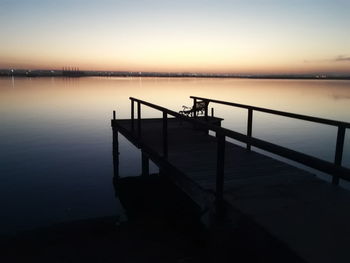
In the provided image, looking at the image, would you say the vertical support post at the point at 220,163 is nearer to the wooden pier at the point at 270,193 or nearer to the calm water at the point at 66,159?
the wooden pier at the point at 270,193

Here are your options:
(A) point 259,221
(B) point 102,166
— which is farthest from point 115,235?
(B) point 102,166

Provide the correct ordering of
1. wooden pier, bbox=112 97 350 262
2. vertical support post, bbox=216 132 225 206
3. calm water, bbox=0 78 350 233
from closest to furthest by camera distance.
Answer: wooden pier, bbox=112 97 350 262 < vertical support post, bbox=216 132 225 206 < calm water, bbox=0 78 350 233

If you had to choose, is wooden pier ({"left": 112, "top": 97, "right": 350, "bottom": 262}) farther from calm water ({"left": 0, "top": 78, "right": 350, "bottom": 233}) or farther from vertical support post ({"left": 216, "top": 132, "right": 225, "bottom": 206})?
calm water ({"left": 0, "top": 78, "right": 350, "bottom": 233})

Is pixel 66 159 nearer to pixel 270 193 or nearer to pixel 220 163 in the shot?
pixel 270 193

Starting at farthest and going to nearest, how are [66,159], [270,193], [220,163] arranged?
[66,159], [270,193], [220,163]

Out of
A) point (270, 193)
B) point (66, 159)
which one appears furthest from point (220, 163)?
point (66, 159)

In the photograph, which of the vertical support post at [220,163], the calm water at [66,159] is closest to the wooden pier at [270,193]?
the vertical support post at [220,163]

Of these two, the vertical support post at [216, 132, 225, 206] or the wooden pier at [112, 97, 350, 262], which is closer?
the wooden pier at [112, 97, 350, 262]

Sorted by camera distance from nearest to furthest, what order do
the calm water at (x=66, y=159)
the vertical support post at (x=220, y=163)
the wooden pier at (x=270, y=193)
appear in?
the wooden pier at (x=270, y=193) → the vertical support post at (x=220, y=163) → the calm water at (x=66, y=159)

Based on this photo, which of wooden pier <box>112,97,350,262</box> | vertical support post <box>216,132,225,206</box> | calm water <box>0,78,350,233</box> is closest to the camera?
wooden pier <box>112,97,350,262</box>

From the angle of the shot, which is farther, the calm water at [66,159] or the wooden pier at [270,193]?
the calm water at [66,159]

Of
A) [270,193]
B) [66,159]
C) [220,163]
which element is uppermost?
[220,163]

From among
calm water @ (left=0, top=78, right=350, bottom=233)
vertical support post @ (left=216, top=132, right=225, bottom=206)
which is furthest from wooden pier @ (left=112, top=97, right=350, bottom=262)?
calm water @ (left=0, top=78, right=350, bottom=233)

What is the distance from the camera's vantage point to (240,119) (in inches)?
1286
